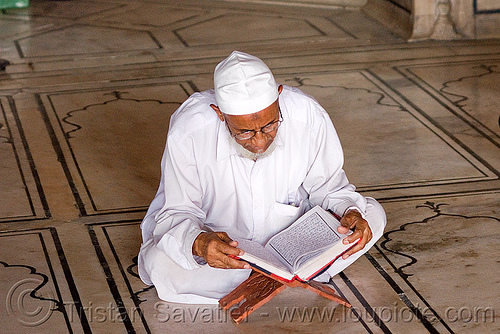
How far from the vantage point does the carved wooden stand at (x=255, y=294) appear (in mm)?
2482

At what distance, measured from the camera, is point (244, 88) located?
7.64 ft

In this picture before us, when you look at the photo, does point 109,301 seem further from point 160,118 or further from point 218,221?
point 160,118

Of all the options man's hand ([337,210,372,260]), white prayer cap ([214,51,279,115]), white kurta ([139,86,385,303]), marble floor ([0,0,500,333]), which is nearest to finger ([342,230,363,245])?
man's hand ([337,210,372,260])

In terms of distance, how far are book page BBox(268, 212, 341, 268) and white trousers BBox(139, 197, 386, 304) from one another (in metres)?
0.21

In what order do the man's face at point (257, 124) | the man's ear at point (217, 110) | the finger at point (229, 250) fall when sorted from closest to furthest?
the finger at point (229, 250)
the man's face at point (257, 124)
the man's ear at point (217, 110)

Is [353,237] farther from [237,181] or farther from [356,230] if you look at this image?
[237,181]

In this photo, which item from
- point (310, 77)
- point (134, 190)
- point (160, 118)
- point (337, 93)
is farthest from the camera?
point (310, 77)

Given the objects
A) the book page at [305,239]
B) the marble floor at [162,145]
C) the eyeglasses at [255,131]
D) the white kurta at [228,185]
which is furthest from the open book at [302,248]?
the eyeglasses at [255,131]

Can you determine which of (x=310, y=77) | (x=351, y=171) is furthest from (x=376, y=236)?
(x=310, y=77)

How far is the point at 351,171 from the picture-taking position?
143 inches

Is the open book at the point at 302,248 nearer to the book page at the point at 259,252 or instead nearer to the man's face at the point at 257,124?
the book page at the point at 259,252

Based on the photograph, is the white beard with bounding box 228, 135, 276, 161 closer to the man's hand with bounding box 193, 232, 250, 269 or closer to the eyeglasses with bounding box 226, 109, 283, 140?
the eyeglasses with bounding box 226, 109, 283, 140

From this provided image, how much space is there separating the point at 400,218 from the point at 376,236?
567mm

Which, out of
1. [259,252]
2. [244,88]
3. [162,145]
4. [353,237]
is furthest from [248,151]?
[162,145]
